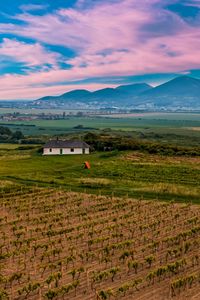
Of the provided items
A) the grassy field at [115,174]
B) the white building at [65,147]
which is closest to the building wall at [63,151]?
the white building at [65,147]

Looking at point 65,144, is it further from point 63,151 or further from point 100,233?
point 100,233

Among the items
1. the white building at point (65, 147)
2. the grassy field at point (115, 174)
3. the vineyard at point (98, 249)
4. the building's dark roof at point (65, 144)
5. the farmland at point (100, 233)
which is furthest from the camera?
the building's dark roof at point (65, 144)

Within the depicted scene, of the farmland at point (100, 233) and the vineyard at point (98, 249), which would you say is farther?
the farmland at point (100, 233)

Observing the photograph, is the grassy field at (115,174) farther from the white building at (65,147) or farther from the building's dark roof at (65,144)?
the building's dark roof at (65,144)

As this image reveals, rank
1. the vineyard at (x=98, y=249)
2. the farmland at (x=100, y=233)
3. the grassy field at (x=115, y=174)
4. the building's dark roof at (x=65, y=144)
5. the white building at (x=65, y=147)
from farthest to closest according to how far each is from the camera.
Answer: the building's dark roof at (x=65, y=144)
the white building at (x=65, y=147)
the grassy field at (x=115, y=174)
the farmland at (x=100, y=233)
the vineyard at (x=98, y=249)

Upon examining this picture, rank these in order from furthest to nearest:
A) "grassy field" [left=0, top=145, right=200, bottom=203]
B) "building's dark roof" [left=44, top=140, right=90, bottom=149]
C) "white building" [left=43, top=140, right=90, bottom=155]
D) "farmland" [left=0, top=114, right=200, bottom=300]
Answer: "building's dark roof" [left=44, top=140, right=90, bottom=149]
"white building" [left=43, top=140, right=90, bottom=155]
"grassy field" [left=0, top=145, right=200, bottom=203]
"farmland" [left=0, top=114, right=200, bottom=300]

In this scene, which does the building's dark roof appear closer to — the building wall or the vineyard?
the building wall

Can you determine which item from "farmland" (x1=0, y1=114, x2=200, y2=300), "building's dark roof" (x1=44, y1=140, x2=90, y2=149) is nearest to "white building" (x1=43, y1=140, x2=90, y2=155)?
"building's dark roof" (x1=44, y1=140, x2=90, y2=149)
